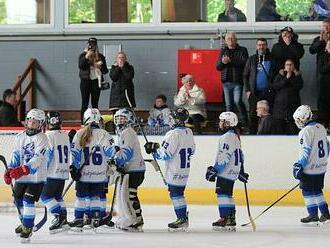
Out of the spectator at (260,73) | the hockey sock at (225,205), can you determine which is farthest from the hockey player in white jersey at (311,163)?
the spectator at (260,73)

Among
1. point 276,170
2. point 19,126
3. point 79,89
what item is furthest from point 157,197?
point 79,89

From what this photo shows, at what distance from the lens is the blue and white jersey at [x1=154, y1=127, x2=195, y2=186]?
30.5 feet

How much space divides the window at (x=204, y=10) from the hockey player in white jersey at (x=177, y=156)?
4.95m

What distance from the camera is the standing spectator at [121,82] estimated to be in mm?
13008

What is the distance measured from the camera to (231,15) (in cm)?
1409

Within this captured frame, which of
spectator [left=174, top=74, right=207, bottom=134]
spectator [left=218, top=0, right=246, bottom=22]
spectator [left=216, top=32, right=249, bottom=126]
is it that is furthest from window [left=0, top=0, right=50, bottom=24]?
spectator [left=216, top=32, right=249, bottom=126]

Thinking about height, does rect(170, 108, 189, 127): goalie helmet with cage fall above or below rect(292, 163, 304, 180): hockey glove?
above

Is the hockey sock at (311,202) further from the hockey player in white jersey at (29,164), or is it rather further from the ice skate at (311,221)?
the hockey player in white jersey at (29,164)

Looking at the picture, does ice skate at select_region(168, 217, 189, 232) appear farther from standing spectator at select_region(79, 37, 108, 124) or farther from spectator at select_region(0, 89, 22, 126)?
standing spectator at select_region(79, 37, 108, 124)

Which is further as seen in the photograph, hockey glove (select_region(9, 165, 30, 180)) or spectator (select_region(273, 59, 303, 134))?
spectator (select_region(273, 59, 303, 134))

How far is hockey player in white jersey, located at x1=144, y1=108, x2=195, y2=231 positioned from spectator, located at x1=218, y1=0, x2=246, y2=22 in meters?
4.94

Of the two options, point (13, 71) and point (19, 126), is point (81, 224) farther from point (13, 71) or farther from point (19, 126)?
point (13, 71)

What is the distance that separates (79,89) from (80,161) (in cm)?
527

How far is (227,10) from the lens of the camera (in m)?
14.1
